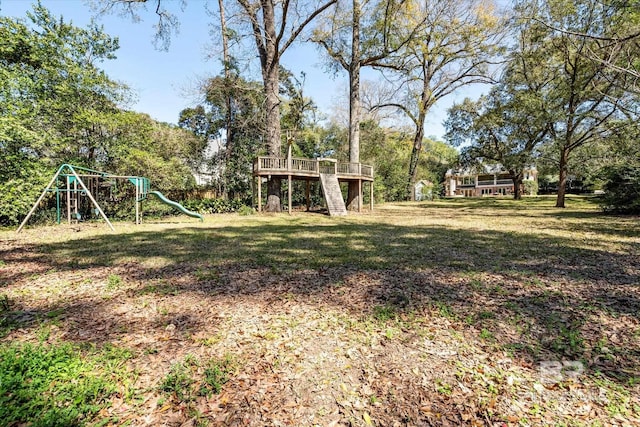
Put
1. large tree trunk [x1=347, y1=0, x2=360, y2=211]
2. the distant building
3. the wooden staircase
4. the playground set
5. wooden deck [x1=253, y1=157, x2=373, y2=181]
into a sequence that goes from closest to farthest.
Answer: the playground set < wooden deck [x1=253, y1=157, x2=373, y2=181] < the wooden staircase < large tree trunk [x1=347, y1=0, x2=360, y2=211] < the distant building

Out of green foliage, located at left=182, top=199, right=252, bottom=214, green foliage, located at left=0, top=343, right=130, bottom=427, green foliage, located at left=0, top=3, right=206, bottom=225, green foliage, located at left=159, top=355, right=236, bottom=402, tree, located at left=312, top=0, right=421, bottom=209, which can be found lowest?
green foliage, located at left=159, top=355, right=236, bottom=402

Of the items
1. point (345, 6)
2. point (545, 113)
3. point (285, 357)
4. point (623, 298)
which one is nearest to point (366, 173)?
point (345, 6)

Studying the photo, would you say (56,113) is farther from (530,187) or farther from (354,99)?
(530,187)

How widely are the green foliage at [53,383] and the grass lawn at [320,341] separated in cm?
1

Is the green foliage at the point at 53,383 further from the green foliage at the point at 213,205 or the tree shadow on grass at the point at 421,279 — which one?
the green foliage at the point at 213,205

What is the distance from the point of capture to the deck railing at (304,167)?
1457 centimetres

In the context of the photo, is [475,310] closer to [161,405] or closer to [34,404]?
[161,405]

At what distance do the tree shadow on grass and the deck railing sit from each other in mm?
7186

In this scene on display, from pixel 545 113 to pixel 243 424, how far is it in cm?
2080

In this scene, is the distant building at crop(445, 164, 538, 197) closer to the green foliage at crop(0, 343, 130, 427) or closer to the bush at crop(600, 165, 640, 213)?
the bush at crop(600, 165, 640, 213)

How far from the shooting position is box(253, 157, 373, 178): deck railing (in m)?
14.6

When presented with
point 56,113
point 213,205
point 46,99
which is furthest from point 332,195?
point 46,99

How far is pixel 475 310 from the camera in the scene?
3.38 metres

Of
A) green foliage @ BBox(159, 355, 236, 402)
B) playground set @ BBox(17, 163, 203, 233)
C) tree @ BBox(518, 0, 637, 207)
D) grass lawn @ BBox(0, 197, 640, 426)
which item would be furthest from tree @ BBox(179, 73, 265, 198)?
green foliage @ BBox(159, 355, 236, 402)
